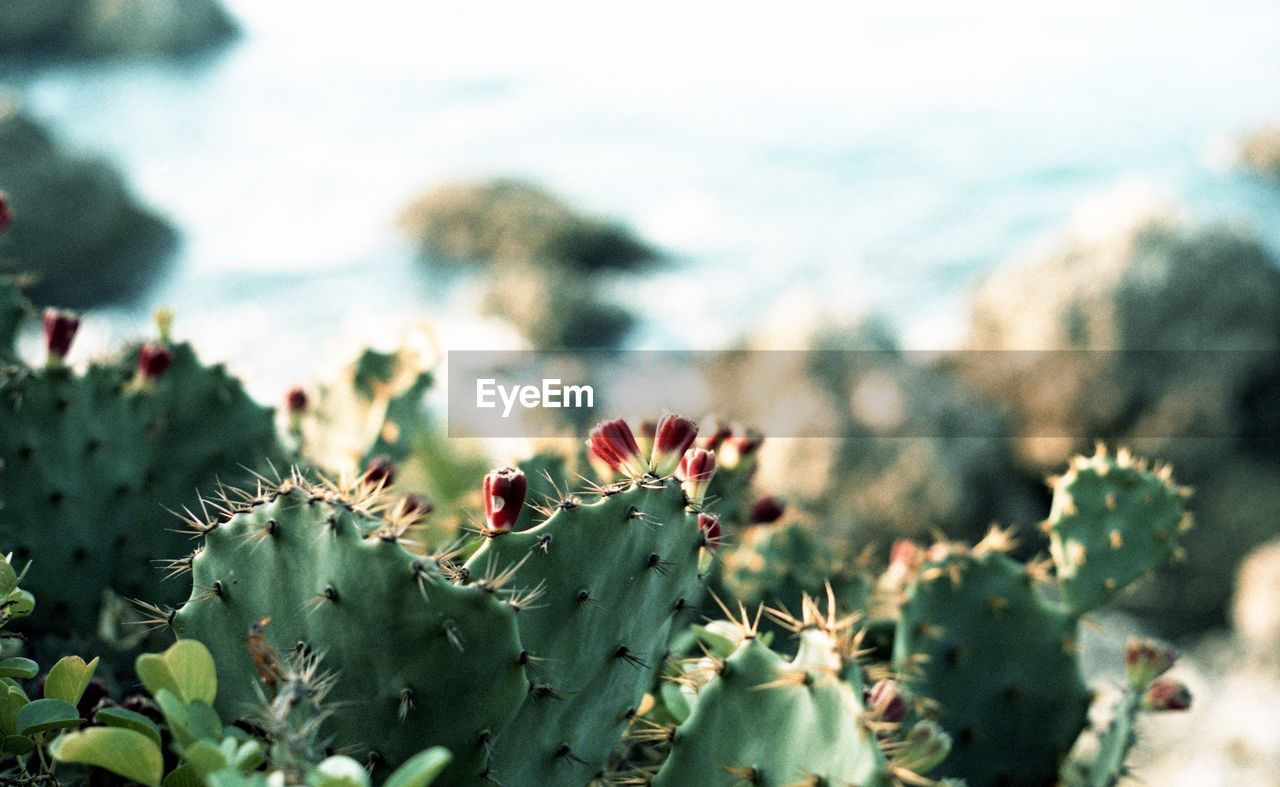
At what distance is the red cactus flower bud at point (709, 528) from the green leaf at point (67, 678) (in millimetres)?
395

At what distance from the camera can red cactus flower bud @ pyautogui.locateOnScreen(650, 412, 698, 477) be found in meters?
0.86

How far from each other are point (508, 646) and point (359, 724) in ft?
0.33

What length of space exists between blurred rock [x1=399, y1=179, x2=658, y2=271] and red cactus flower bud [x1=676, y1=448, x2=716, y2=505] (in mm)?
10120

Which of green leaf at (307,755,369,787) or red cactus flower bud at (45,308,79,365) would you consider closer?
green leaf at (307,755,369,787)

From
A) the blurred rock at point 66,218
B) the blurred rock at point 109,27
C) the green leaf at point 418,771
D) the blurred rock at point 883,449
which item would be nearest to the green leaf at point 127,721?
the green leaf at point 418,771

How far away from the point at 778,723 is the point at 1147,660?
54cm

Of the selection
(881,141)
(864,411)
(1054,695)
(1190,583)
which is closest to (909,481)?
(864,411)

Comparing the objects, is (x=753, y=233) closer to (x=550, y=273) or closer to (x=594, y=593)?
(x=550, y=273)

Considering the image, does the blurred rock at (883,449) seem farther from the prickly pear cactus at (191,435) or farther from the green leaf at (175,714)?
the green leaf at (175,714)

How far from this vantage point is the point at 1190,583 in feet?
19.7

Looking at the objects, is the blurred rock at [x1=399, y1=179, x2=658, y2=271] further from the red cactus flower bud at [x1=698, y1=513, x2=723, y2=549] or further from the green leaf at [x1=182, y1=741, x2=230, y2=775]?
the green leaf at [x1=182, y1=741, x2=230, y2=775]

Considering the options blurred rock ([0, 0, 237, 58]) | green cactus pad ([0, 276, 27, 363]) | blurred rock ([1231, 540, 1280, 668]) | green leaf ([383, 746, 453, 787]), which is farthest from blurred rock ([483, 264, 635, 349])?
green leaf ([383, 746, 453, 787])

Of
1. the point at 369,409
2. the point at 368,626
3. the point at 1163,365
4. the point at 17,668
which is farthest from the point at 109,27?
the point at 368,626

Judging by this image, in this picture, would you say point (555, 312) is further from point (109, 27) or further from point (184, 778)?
point (184, 778)
